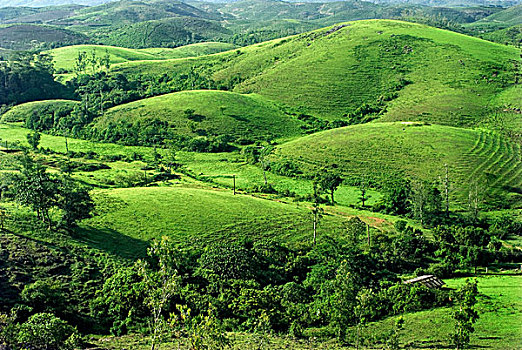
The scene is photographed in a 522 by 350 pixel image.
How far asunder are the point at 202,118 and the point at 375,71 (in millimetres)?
65544

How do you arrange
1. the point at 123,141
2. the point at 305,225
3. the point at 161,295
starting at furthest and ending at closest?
the point at 123,141
the point at 305,225
the point at 161,295

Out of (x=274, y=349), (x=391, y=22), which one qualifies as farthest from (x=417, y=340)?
(x=391, y=22)

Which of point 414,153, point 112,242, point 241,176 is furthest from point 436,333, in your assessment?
point 414,153

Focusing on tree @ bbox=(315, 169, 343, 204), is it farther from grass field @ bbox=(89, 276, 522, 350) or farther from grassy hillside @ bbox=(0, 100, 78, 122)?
grassy hillside @ bbox=(0, 100, 78, 122)

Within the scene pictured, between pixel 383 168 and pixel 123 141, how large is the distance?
67687 millimetres

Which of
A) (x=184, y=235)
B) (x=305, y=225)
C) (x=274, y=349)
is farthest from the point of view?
(x=305, y=225)

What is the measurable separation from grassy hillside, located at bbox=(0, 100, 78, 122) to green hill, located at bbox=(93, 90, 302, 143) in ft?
56.6

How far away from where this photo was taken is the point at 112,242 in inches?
2111

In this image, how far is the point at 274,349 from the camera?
33.0 meters

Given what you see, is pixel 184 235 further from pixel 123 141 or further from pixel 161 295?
pixel 123 141

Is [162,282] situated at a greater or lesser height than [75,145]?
greater

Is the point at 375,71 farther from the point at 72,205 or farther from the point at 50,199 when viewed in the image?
the point at 50,199

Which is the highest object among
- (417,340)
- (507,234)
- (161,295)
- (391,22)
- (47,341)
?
(391,22)

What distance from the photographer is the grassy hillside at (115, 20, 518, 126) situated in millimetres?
130125
